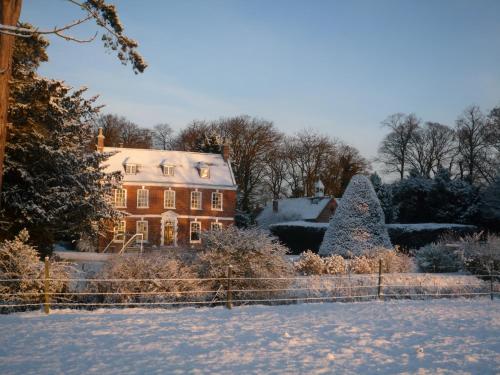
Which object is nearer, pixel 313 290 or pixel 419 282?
pixel 313 290

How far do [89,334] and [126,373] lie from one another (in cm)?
256

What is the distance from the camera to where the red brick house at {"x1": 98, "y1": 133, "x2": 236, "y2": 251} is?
37500 mm

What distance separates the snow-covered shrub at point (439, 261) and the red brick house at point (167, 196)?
21145 millimetres

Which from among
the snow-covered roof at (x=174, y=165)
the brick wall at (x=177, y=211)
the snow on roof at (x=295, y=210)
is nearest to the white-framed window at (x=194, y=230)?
the brick wall at (x=177, y=211)

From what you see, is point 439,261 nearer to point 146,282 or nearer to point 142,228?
point 146,282

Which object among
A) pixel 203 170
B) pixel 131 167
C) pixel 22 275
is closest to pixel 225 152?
pixel 203 170

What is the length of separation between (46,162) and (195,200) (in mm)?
22117

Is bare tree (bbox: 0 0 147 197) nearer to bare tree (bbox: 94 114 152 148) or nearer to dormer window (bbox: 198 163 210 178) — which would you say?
dormer window (bbox: 198 163 210 178)

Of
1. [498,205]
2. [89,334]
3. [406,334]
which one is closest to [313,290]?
[406,334]

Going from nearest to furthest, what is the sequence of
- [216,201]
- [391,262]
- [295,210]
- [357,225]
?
[391,262], [357,225], [216,201], [295,210]

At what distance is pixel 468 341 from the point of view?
8.18 m

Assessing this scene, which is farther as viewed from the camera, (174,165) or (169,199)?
(174,165)

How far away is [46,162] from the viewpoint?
57.7 ft

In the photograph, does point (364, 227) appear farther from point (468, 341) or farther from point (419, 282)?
point (468, 341)
